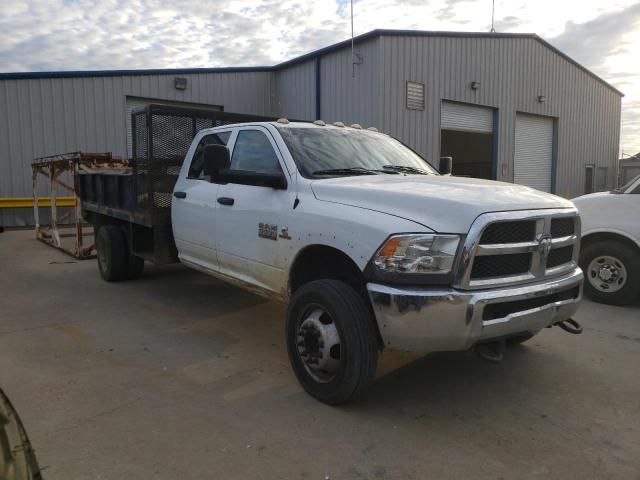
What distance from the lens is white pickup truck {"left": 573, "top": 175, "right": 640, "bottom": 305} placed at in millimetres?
6230

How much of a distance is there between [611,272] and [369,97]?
29.8ft

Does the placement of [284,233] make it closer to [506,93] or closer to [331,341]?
[331,341]

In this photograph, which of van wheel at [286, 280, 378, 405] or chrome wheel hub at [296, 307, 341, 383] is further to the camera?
chrome wheel hub at [296, 307, 341, 383]

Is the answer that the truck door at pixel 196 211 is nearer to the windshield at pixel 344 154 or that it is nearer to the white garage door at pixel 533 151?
the windshield at pixel 344 154

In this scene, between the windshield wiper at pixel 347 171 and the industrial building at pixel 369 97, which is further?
the industrial building at pixel 369 97

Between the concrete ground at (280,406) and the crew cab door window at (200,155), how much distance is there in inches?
61.3

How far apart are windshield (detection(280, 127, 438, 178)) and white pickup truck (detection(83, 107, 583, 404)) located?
0.06 feet

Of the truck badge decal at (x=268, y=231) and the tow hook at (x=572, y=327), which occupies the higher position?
the truck badge decal at (x=268, y=231)

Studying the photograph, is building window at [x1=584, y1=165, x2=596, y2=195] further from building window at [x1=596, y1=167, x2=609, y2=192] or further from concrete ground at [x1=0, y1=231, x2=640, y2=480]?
concrete ground at [x1=0, y1=231, x2=640, y2=480]

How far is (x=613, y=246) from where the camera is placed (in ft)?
20.7

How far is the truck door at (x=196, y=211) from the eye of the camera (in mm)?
5068

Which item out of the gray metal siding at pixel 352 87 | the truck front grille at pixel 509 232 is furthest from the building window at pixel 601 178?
the truck front grille at pixel 509 232

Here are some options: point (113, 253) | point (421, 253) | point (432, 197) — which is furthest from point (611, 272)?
point (113, 253)

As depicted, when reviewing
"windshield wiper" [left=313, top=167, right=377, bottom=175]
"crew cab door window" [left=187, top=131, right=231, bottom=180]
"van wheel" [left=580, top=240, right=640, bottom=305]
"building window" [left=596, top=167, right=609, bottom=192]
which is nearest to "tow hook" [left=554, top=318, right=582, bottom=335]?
"windshield wiper" [left=313, top=167, right=377, bottom=175]
